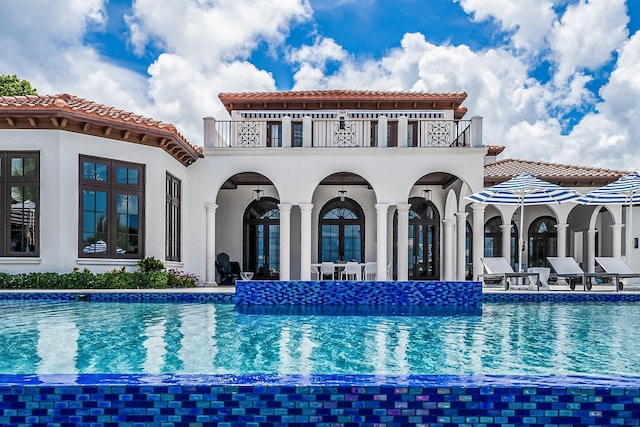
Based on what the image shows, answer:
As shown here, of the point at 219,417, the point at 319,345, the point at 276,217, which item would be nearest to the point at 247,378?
the point at 219,417

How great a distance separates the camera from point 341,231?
803 inches

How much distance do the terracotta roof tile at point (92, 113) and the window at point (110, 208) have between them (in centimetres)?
106

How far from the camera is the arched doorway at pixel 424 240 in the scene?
67.5 ft

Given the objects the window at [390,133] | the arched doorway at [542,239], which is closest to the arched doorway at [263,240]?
the window at [390,133]

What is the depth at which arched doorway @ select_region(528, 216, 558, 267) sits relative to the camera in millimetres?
21703

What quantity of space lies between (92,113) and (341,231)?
9.66m

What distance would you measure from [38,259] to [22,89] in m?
18.4

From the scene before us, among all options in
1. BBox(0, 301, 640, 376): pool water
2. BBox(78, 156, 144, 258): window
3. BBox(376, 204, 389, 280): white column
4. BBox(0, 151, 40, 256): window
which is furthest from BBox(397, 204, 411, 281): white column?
BBox(0, 151, 40, 256): window

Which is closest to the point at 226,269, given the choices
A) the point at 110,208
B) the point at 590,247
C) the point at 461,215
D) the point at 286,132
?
the point at 286,132

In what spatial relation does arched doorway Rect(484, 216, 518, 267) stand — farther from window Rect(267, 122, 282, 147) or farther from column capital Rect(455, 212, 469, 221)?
window Rect(267, 122, 282, 147)

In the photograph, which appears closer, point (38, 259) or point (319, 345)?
point (319, 345)

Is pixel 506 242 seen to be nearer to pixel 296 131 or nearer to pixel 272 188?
pixel 296 131

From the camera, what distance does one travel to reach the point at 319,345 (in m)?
6.79

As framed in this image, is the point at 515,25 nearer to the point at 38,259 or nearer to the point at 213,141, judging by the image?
the point at 213,141
